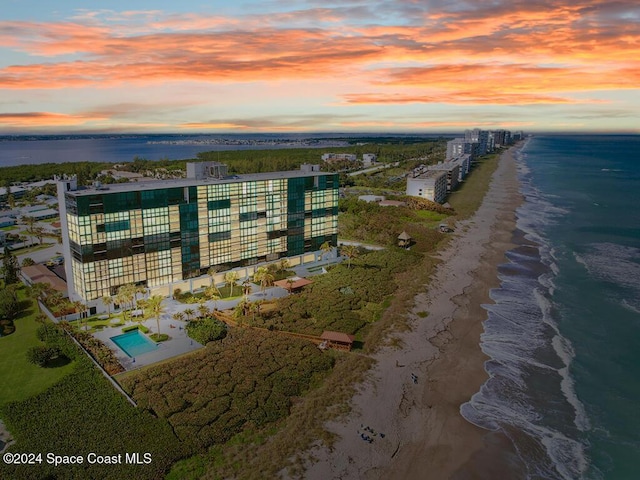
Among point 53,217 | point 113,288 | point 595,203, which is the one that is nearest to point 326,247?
point 113,288

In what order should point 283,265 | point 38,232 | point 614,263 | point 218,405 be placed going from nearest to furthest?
point 218,405, point 283,265, point 614,263, point 38,232

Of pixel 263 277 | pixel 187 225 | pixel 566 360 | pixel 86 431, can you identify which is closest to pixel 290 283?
pixel 263 277

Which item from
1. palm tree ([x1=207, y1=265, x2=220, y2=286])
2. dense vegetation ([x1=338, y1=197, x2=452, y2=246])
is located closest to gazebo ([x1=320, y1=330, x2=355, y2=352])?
palm tree ([x1=207, y1=265, x2=220, y2=286])

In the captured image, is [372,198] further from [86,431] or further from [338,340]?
[86,431]

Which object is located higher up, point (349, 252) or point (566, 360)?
point (349, 252)

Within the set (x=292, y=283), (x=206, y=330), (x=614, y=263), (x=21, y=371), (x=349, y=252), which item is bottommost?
(x=21, y=371)

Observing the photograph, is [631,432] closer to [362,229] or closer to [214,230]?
[214,230]

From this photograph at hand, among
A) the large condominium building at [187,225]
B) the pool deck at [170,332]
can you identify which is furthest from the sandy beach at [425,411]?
the large condominium building at [187,225]
